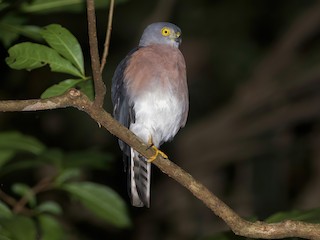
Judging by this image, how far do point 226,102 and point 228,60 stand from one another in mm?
492

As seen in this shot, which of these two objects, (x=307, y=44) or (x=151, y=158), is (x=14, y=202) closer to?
(x=151, y=158)

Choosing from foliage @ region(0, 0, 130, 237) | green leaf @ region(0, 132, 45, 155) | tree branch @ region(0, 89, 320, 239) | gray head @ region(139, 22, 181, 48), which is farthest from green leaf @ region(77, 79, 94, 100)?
gray head @ region(139, 22, 181, 48)

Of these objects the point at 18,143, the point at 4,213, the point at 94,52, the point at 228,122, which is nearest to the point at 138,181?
the point at 18,143

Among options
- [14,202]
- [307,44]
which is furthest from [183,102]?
[307,44]

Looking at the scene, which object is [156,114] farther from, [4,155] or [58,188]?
[4,155]

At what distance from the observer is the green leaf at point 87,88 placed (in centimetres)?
295

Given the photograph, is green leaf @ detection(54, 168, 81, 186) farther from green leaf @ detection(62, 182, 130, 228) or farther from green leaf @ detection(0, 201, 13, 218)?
green leaf @ detection(0, 201, 13, 218)

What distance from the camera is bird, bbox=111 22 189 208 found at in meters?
3.80

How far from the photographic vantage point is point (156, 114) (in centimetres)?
384

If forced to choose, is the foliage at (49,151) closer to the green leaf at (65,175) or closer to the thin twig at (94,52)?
the green leaf at (65,175)

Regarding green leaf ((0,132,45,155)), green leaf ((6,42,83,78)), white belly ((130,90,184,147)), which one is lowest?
green leaf ((6,42,83,78))

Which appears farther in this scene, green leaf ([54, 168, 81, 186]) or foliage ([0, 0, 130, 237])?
green leaf ([54, 168, 81, 186])

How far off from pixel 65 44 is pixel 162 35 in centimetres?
129

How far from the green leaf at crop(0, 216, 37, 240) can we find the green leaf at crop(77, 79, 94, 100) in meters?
0.71
